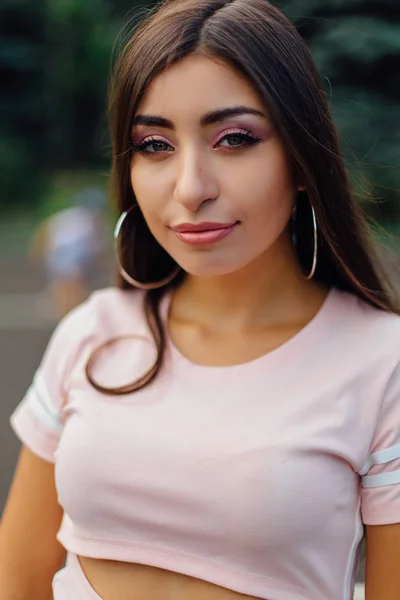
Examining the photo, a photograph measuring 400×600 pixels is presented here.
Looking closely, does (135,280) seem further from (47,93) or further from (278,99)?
(47,93)

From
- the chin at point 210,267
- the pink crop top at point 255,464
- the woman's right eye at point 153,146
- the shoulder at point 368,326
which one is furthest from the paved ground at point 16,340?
the woman's right eye at point 153,146

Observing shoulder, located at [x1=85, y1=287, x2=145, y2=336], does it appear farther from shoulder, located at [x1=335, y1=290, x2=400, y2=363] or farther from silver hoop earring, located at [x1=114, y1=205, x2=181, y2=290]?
shoulder, located at [x1=335, y1=290, x2=400, y2=363]

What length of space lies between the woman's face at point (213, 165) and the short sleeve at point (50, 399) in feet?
1.13

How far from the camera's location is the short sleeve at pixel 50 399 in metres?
1.70

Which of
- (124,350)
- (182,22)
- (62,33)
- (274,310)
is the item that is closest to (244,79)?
(182,22)

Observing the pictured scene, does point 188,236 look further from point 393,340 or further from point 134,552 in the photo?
point 134,552

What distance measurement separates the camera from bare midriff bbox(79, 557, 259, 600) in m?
1.46

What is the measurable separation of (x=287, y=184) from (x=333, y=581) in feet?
2.12

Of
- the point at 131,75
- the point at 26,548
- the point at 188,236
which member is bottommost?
the point at 26,548

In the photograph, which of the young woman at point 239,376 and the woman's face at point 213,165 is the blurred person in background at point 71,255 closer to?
the young woman at point 239,376

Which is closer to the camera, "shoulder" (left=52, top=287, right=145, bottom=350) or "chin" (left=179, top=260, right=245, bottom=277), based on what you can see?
"chin" (left=179, top=260, right=245, bottom=277)

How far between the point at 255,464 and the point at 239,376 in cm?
18

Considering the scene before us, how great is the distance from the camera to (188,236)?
1.48 m

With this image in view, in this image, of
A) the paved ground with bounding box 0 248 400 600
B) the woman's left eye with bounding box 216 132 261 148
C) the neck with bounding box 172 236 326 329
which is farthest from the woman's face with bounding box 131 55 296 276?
the paved ground with bounding box 0 248 400 600
